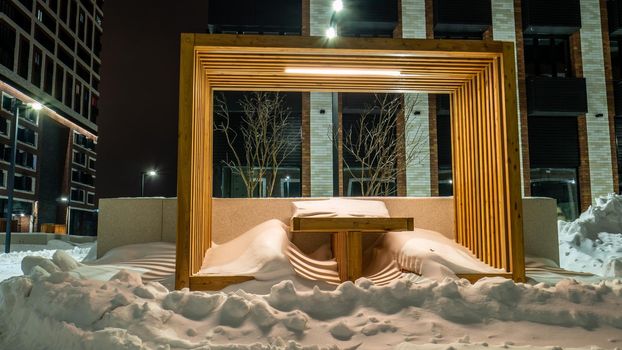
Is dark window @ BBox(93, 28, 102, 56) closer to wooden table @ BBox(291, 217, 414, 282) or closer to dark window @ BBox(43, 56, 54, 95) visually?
dark window @ BBox(43, 56, 54, 95)

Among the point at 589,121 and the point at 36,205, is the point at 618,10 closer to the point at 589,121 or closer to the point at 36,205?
the point at 589,121

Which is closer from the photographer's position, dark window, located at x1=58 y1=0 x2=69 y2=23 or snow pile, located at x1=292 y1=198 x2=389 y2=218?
snow pile, located at x1=292 y1=198 x2=389 y2=218

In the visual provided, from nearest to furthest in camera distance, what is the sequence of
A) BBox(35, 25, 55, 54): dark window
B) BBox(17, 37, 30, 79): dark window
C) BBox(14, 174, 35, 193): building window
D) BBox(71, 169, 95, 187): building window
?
BBox(17, 37, 30, 79): dark window, BBox(14, 174, 35, 193): building window, BBox(35, 25, 55, 54): dark window, BBox(71, 169, 95, 187): building window

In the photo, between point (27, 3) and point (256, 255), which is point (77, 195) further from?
point (256, 255)

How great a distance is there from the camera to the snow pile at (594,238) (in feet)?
30.3

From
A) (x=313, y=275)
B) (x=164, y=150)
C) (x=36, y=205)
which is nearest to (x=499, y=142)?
(x=313, y=275)

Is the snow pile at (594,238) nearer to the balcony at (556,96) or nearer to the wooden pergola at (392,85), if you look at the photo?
the wooden pergola at (392,85)

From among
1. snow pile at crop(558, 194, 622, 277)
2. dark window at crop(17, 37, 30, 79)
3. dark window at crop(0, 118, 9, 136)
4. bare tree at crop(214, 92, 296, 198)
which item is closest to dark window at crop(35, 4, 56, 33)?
dark window at crop(17, 37, 30, 79)

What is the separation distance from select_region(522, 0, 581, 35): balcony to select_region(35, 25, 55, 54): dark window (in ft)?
120

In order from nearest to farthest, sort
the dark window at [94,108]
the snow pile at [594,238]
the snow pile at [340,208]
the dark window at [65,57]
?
the snow pile at [340,208]
the snow pile at [594,238]
the dark window at [65,57]
the dark window at [94,108]

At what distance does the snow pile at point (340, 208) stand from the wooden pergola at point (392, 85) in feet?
3.58

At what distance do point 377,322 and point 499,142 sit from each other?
3.17 m

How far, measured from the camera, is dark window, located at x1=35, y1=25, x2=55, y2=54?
133 ft

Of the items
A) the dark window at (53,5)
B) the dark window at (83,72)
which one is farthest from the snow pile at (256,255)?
the dark window at (83,72)
